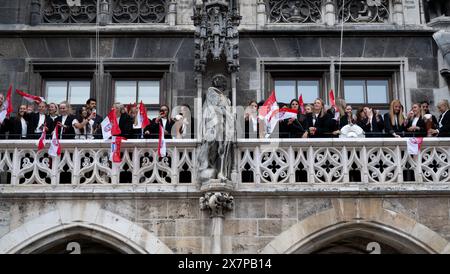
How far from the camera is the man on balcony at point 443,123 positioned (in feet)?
53.1

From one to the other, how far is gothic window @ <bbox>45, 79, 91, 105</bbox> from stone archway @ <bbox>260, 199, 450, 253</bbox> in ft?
17.9

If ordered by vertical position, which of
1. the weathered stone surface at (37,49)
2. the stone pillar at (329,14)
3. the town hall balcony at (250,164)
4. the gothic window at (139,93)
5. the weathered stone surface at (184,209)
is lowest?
the weathered stone surface at (184,209)

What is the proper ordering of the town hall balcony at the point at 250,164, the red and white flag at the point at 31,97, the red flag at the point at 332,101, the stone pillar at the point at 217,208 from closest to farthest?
1. the stone pillar at the point at 217,208
2. the town hall balcony at the point at 250,164
3. the red flag at the point at 332,101
4. the red and white flag at the point at 31,97

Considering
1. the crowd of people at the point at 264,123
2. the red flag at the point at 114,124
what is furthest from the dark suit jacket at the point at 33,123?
the red flag at the point at 114,124

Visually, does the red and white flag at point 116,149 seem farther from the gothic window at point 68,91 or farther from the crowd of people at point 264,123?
the gothic window at point 68,91

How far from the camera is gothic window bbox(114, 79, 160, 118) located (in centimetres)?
1875

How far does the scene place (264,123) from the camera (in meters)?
16.4

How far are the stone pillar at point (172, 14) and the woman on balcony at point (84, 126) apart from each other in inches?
121

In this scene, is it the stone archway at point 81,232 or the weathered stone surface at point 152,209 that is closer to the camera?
the stone archway at point 81,232

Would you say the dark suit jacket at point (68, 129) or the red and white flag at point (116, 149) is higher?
the dark suit jacket at point (68, 129)

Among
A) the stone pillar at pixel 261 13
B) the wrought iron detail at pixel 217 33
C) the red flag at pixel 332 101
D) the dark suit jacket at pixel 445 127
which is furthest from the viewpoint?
the stone pillar at pixel 261 13

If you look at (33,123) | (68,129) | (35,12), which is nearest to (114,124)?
(68,129)

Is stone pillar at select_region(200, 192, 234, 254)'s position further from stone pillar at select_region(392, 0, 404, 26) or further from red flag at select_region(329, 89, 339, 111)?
stone pillar at select_region(392, 0, 404, 26)
